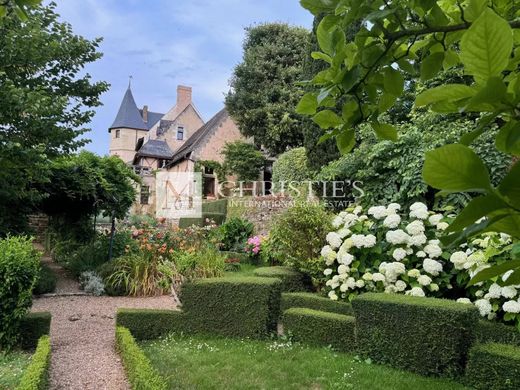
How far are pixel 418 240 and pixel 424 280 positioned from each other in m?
0.54

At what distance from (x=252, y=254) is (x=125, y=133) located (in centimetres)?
3507

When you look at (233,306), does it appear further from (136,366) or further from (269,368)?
(136,366)

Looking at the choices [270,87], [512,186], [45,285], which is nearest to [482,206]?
[512,186]

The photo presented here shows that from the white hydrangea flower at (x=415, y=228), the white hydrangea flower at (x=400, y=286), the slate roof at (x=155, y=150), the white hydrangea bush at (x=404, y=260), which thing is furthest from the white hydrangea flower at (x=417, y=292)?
the slate roof at (x=155, y=150)

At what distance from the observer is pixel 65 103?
21.8 feet

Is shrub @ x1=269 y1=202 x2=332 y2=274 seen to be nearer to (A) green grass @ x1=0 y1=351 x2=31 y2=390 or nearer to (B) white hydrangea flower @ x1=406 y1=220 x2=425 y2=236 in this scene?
(B) white hydrangea flower @ x1=406 y1=220 x2=425 y2=236

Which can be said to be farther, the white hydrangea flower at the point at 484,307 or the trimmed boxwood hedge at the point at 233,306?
the trimmed boxwood hedge at the point at 233,306

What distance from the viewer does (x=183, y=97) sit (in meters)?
33.7

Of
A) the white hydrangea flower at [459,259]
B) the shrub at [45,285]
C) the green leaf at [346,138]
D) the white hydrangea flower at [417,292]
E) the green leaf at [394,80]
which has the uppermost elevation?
the green leaf at [394,80]

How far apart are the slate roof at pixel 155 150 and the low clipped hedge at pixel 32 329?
27.1 metres

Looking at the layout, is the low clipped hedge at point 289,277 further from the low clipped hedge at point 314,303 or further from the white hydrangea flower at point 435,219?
the white hydrangea flower at point 435,219

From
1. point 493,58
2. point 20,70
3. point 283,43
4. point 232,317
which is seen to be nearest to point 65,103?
point 20,70

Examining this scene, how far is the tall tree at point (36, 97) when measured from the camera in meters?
5.91

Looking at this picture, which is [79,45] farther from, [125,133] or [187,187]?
[125,133]
